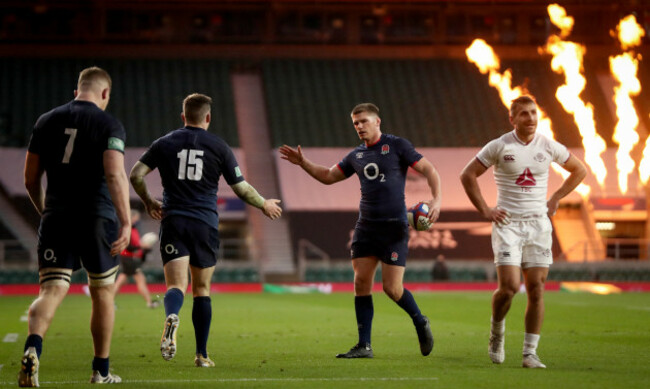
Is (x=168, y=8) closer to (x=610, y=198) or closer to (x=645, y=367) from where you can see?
(x=610, y=198)

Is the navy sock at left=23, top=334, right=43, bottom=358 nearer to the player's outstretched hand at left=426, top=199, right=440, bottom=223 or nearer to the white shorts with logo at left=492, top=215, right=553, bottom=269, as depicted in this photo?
the player's outstretched hand at left=426, top=199, right=440, bottom=223

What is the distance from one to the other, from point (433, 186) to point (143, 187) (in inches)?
101

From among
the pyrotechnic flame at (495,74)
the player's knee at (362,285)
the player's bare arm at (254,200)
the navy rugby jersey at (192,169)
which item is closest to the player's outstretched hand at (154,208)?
the navy rugby jersey at (192,169)

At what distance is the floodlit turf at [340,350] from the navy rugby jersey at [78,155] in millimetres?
1274

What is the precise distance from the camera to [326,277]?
3266 cm

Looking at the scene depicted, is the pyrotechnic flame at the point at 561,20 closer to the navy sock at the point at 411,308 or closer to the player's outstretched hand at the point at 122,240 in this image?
the navy sock at the point at 411,308

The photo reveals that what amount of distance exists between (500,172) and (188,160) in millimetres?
2613

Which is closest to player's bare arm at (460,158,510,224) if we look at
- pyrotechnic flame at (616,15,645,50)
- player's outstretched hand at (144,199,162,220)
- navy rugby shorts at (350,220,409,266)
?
navy rugby shorts at (350,220,409,266)

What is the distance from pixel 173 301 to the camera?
7891mm

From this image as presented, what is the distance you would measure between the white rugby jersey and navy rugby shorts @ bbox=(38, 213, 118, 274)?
3.38 metres

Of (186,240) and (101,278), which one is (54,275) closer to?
(101,278)

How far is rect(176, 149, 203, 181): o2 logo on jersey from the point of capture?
8242mm

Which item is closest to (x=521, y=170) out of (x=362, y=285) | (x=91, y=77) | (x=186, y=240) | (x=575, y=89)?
(x=362, y=285)

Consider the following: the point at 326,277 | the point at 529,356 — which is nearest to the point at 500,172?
the point at 529,356
